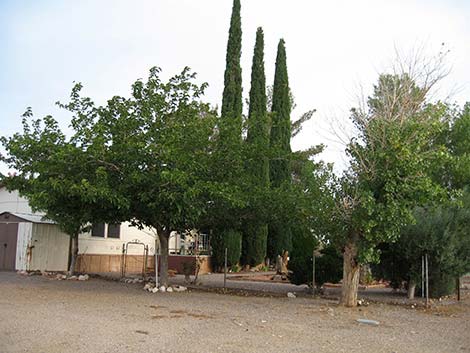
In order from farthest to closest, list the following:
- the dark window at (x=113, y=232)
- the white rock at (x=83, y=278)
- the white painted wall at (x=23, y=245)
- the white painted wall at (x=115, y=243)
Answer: the dark window at (x=113, y=232) → the white painted wall at (x=115, y=243) → the white painted wall at (x=23, y=245) → the white rock at (x=83, y=278)

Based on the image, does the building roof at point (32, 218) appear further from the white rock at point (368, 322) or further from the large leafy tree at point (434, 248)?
the white rock at point (368, 322)

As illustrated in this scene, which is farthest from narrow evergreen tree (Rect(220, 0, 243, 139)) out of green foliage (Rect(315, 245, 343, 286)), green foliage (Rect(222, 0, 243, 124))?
green foliage (Rect(315, 245, 343, 286))

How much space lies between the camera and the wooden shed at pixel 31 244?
23.3m

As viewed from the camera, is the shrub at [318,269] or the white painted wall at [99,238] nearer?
the shrub at [318,269]

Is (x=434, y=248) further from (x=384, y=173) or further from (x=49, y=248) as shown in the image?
(x=49, y=248)

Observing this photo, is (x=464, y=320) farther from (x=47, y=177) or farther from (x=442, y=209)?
(x=47, y=177)

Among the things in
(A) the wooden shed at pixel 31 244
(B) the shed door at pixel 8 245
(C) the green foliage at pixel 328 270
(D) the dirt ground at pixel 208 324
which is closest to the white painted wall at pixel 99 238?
(A) the wooden shed at pixel 31 244

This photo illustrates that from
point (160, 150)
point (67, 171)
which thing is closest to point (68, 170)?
point (67, 171)

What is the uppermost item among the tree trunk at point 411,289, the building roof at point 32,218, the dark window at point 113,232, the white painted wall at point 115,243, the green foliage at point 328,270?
the building roof at point 32,218

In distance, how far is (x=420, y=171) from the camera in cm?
1293

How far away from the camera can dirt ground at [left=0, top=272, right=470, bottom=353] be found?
8.12 m

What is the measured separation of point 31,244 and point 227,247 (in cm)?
1002

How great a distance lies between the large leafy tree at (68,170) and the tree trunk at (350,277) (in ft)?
19.6

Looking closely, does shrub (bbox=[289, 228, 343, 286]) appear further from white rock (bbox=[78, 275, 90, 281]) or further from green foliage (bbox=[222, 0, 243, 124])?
green foliage (bbox=[222, 0, 243, 124])
